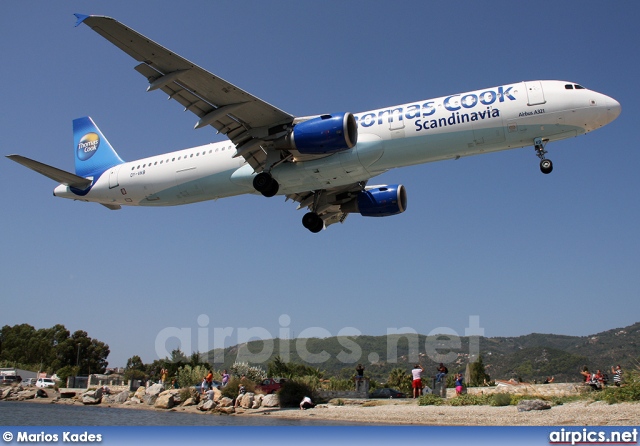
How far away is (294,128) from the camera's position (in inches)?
968

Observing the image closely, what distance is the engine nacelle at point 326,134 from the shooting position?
23.3 meters

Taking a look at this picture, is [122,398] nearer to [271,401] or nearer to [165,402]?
[165,402]

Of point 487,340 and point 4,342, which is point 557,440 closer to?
point 4,342

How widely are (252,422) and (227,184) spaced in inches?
430

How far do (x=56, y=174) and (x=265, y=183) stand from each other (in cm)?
1270

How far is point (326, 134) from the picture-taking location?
77.2 ft

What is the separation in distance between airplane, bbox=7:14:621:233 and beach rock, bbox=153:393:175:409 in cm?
1165

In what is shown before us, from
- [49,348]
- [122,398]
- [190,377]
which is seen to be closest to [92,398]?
[122,398]

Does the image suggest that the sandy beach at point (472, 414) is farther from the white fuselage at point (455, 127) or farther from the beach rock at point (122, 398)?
the beach rock at point (122, 398)

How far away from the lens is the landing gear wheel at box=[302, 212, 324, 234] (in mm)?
31625

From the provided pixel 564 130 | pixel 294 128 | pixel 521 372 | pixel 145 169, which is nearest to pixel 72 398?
pixel 145 169

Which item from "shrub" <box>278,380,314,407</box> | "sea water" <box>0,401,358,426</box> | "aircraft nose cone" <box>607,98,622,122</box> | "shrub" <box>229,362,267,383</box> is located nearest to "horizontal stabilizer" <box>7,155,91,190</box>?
"sea water" <box>0,401,358,426</box>

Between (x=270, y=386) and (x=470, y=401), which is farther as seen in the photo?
(x=270, y=386)

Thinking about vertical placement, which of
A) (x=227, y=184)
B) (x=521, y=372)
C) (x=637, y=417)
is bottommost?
(x=521, y=372)
